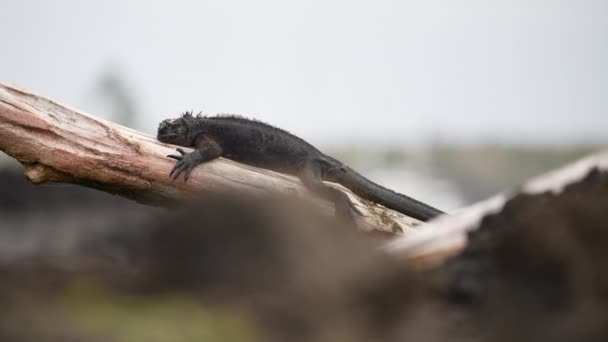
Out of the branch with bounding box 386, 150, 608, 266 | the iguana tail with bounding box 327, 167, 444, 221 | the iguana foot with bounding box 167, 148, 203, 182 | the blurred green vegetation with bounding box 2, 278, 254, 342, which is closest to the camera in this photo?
the blurred green vegetation with bounding box 2, 278, 254, 342

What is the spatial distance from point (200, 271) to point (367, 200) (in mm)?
4435

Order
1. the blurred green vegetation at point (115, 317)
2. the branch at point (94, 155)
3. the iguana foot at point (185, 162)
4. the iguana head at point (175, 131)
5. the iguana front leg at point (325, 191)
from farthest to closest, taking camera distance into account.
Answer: the iguana head at point (175, 131) < the iguana front leg at point (325, 191) < the iguana foot at point (185, 162) < the branch at point (94, 155) < the blurred green vegetation at point (115, 317)

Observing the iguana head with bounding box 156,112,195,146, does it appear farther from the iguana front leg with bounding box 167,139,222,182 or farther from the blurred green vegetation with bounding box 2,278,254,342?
the blurred green vegetation with bounding box 2,278,254,342

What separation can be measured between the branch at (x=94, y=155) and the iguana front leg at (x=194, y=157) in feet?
0.29

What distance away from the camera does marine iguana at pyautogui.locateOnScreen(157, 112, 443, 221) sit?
8.60 meters

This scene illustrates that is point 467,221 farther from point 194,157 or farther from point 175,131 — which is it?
point 175,131

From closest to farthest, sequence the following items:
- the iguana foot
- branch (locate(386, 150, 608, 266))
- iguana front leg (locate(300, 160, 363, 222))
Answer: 1. branch (locate(386, 150, 608, 266))
2. the iguana foot
3. iguana front leg (locate(300, 160, 363, 222))

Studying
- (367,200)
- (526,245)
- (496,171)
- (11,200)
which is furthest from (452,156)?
(526,245)

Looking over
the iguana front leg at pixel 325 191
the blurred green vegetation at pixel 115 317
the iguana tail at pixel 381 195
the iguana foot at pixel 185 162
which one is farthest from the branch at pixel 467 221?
the iguana tail at pixel 381 195

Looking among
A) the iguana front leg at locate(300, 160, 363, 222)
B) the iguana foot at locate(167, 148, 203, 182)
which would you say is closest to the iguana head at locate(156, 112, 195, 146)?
the iguana foot at locate(167, 148, 203, 182)

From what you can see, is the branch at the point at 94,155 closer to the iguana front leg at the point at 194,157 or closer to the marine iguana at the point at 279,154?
the iguana front leg at the point at 194,157

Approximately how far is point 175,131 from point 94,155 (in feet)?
4.94

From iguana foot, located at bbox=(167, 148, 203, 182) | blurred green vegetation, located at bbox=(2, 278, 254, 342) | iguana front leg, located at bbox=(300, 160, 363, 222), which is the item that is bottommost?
blurred green vegetation, located at bbox=(2, 278, 254, 342)

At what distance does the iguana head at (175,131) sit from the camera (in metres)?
8.55
